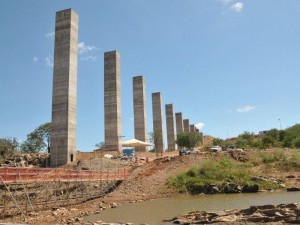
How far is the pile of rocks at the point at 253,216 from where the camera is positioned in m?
10.1

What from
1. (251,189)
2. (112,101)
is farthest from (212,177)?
(112,101)

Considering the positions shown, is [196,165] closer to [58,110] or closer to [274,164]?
[274,164]

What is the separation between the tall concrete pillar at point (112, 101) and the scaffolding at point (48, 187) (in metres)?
9.15

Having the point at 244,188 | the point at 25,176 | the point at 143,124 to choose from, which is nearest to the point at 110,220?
the point at 25,176

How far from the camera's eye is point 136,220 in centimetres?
1312

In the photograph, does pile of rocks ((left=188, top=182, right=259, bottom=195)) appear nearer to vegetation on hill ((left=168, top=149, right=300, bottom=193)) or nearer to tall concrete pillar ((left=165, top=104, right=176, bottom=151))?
vegetation on hill ((left=168, top=149, right=300, bottom=193))

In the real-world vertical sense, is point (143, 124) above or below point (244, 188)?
above

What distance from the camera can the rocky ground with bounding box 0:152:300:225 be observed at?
1426cm

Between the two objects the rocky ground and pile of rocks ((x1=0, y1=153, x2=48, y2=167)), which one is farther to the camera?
pile of rocks ((x1=0, y1=153, x2=48, y2=167))

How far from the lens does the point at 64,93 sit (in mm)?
29016

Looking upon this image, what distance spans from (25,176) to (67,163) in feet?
39.6

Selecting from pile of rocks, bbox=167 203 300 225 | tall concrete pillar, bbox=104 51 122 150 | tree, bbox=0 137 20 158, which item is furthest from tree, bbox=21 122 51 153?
pile of rocks, bbox=167 203 300 225

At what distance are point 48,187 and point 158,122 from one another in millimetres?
28373

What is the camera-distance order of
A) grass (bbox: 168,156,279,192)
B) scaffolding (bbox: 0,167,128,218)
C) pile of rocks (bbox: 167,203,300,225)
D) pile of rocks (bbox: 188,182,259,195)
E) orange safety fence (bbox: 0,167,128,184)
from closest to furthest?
pile of rocks (bbox: 167,203,300,225) < orange safety fence (bbox: 0,167,128,184) < scaffolding (bbox: 0,167,128,218) < pile of rocks (bbox: 188,182,259,195) < grass (bbox: 168,156,279,192)
